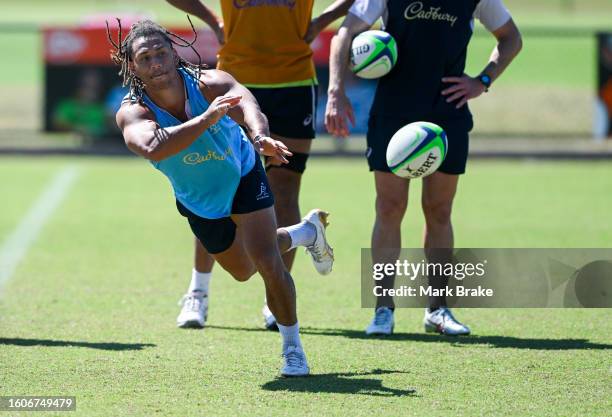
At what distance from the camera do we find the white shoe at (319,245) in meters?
7.73

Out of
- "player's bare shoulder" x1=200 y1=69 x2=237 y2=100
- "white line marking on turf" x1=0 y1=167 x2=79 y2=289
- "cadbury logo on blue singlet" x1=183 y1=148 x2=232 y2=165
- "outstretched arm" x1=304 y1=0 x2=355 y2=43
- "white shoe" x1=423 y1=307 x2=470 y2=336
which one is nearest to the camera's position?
"cadbury logo on blue singlet" x1=183 y1=148 x2=232 y2=165

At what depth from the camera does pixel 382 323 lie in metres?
7.93

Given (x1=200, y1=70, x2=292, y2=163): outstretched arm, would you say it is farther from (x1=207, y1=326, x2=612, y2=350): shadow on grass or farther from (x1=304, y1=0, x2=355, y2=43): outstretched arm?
A: (x1=304, y1=0, x2=355, y2=43): outstretched arm

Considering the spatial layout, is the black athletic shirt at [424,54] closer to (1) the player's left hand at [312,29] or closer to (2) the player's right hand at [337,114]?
(2) the player's right hand at [337,114]

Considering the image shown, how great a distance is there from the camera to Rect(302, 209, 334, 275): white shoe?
7.73m

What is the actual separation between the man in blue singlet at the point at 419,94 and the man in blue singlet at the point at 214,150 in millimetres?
1270

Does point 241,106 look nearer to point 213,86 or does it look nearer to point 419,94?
point 213,86

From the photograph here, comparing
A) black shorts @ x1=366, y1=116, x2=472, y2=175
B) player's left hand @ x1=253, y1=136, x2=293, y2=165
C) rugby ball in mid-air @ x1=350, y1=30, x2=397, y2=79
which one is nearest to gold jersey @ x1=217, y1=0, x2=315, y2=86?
rugby ball in mid-air @ x1=350, y1=30, x2=397, y2=79

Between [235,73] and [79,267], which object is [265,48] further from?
[79,267]

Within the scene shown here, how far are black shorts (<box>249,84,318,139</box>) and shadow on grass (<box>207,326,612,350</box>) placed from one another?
1424 millimetres

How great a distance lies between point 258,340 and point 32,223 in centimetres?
591

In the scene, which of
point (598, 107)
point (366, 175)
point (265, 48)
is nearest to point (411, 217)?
point (366, 175)

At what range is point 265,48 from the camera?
27.7 ft

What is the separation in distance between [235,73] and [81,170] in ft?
32.4
